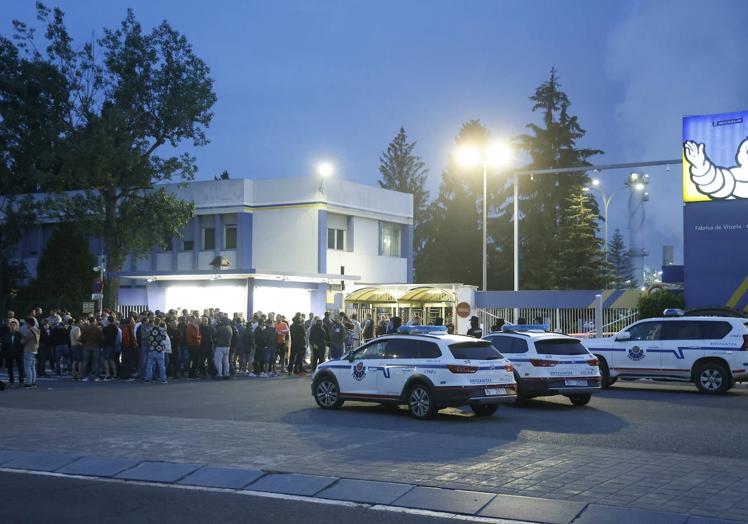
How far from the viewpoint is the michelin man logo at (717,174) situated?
32.2 meters

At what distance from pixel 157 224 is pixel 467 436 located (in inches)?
1206

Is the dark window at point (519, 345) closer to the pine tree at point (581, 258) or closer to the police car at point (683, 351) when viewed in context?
the police car at point (683, 351)

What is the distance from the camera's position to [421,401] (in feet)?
53.3

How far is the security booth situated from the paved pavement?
1724cm

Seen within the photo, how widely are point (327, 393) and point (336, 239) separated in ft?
94.7

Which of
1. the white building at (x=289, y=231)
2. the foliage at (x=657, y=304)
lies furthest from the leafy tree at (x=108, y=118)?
the foliage at (x=657, y=304)

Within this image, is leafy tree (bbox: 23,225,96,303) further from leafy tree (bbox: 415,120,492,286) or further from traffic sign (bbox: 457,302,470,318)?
leafy tree (bbox: 415,120,492,286)

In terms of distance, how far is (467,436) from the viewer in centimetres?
1366

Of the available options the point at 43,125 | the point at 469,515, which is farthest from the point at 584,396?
the point at 43,125

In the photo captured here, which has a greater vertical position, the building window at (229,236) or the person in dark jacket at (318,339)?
the building window at (229,236)

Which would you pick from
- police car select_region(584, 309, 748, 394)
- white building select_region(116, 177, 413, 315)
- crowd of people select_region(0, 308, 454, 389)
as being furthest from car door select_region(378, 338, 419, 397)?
white building select_region(116, 177, 413, 315)

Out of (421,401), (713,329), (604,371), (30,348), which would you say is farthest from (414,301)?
(421,401)

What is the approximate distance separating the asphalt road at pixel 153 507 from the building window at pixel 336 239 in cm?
3593

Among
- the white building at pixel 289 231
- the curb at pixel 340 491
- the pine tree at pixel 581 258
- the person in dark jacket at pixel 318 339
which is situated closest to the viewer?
the curb at pixel 340 491
